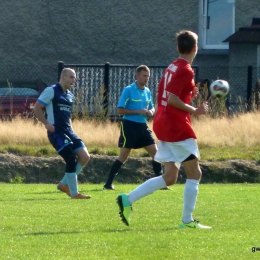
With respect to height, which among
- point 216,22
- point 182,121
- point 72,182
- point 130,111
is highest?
point 216,22

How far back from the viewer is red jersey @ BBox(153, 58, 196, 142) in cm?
711

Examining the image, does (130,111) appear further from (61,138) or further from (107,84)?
(107,84)

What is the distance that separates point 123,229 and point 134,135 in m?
4.56

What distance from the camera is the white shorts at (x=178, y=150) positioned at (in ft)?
23.6

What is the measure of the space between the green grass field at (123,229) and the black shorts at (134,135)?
1361 millimetres

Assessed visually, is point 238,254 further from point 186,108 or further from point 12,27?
point 12,27

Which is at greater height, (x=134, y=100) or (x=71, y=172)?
(x=134, y=100)

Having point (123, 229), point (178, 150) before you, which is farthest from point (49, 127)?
point (178, 150)

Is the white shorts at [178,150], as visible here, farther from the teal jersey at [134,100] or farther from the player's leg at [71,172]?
the teal jersey at [134,100]

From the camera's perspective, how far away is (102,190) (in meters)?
11.8

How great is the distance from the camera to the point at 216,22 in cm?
2956

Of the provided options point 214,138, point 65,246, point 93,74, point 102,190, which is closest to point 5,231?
point 65,246

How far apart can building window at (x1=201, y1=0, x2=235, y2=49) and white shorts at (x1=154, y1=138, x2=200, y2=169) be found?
73.2ft

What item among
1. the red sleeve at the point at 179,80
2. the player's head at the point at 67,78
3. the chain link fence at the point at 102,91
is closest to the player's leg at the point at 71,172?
the player's head at the point at 67,78
